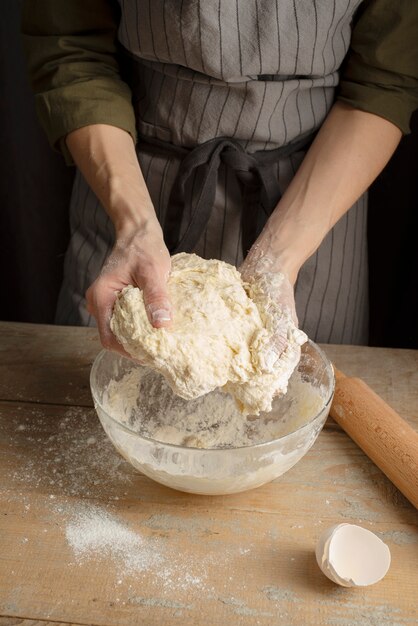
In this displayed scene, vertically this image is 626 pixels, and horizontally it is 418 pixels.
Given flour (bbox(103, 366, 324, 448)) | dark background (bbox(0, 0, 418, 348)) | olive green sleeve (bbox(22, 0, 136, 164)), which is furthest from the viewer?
dark background (bbox(0, 0, 418, 348))

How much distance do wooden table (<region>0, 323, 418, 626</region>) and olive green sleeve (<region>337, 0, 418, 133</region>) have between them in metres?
0.53

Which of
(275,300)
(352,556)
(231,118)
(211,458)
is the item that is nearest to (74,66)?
(231,118)

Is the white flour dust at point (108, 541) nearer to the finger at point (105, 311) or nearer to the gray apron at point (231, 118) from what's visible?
the finger at point (105, 311)

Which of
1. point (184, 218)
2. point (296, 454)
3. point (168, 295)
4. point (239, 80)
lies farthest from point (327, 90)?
point (296, 454)

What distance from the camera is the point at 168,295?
1.07 meters

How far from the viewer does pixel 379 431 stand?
3.81 feet

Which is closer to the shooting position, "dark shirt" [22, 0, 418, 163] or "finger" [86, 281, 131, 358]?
"finger" [86, 281, 131, 358]

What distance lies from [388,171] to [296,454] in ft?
3.27

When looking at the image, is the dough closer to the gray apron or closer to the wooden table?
the wooden table

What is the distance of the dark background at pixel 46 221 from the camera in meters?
1.84

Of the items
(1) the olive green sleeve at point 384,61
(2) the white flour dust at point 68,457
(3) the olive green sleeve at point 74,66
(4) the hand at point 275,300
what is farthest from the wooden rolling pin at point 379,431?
(3) the olive green sleeve at point 74,66

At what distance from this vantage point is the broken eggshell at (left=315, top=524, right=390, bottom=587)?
3.15 feet

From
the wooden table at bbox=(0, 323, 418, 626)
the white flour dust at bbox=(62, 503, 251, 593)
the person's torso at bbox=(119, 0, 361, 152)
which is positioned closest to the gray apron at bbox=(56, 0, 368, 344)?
the person's torso at bbox=(119, 0, 361, 152)

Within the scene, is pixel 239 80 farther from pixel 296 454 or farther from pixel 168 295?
pixel 296 454
